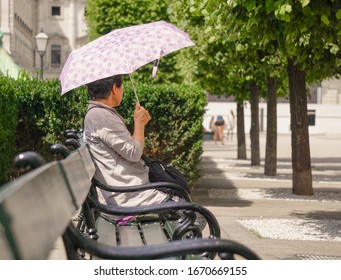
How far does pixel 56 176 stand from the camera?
324 cm

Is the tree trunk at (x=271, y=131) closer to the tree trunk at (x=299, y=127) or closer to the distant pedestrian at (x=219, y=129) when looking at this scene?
the tree trunk at (x=299, y=127)

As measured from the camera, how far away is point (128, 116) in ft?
42.8

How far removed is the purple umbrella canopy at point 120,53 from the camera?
21.6 ft

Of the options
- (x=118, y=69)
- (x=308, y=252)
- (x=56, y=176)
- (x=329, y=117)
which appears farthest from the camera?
(x=329, y=117)

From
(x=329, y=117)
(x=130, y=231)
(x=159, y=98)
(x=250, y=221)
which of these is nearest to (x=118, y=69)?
(x=130, y=231)

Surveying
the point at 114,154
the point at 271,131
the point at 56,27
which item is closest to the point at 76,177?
the point at 114,154

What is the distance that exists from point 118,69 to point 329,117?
74.7m

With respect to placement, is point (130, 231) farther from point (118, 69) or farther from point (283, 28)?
point (283, 28)

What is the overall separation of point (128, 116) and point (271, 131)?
779 cm

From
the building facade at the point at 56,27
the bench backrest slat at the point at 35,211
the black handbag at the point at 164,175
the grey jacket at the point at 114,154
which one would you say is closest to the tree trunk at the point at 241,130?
the black handbag at the point at 164,175

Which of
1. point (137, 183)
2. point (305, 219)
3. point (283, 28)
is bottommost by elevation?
point (305, 219)

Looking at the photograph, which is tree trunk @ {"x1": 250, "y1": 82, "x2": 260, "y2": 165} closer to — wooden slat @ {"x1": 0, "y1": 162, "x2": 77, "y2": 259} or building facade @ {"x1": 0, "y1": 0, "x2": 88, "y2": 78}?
wooden slat @ {"x1": 0, "y1": 162, "x2": 77, "y2": 259}

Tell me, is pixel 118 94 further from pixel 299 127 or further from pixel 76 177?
pixel 299 127

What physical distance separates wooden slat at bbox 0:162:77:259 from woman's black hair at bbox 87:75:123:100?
9.59ft
